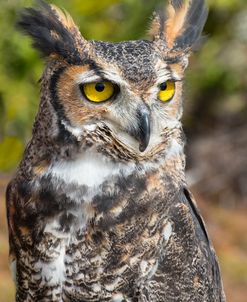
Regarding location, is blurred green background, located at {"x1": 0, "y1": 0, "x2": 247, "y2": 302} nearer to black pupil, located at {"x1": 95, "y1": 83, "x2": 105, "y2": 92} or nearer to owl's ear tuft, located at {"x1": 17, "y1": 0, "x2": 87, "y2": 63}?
owl's ear tuft, located at {"x1": 17, "y1": 0, "x2": 87, "y2": 63}

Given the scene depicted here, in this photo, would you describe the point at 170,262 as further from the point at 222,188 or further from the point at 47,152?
the point at 222,188

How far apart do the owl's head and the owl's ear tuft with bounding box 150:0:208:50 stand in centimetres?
9

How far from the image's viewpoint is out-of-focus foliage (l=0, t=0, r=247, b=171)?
3.50 meters

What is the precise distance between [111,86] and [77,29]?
1.01 feet

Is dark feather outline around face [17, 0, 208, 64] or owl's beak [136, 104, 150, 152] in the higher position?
dark feather outline around face [17, 0, 208, 64]

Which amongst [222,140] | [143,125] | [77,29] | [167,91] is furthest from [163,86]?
[222,140]

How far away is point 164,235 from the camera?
3.27m

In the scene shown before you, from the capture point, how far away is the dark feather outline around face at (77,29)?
10.2 feet

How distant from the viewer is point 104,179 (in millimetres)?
3225

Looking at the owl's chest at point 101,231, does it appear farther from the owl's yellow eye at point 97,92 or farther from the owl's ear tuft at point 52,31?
the owl's ear tuft at point 52,31

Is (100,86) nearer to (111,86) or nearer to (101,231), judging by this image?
(111,86)

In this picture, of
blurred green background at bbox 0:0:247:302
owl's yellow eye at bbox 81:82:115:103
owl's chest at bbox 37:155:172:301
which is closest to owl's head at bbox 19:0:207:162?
owl's yellow eye at bbox 81:82:115:103

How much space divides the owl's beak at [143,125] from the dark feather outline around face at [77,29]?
0.87 ft

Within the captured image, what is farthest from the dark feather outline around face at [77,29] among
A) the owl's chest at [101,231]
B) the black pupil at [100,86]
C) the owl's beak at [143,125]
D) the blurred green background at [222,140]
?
the blurred green background at [222,140]
